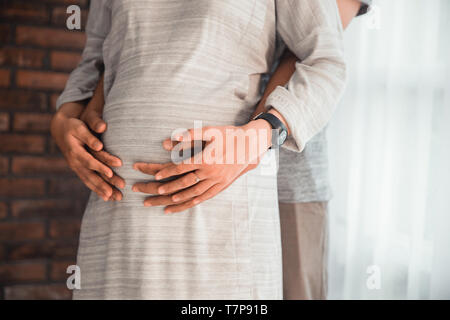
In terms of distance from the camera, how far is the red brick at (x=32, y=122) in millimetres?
1276

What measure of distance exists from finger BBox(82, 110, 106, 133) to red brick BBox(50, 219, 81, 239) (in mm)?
710

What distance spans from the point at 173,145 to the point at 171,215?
0.13 metres

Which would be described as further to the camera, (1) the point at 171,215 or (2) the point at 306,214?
(2) the point at 306,214

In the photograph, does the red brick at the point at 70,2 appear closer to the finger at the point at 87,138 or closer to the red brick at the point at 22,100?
the red brick at the point at 22,100

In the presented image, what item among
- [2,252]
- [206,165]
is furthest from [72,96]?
[2,252]

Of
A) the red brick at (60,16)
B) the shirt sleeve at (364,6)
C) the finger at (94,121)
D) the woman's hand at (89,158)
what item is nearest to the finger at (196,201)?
the woman's hand at (89,158)

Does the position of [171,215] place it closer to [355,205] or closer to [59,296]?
[355,205]

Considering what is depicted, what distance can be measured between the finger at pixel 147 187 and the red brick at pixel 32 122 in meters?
0.87

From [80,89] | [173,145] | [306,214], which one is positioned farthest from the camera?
[306,214]

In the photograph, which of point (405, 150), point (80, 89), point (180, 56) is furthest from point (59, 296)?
point (405, 150)

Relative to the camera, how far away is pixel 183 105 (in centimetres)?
61

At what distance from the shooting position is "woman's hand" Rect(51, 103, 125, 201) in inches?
25.3

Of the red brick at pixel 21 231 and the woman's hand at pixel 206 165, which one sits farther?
the red brick at pixel 21 231
